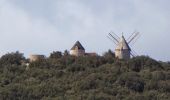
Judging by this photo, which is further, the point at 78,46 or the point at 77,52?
the point at 77,52

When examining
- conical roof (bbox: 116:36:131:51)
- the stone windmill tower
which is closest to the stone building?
conical roof (bbox: 116:36:131:51)

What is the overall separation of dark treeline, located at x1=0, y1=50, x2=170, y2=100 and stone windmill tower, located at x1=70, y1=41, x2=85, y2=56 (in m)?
1.20

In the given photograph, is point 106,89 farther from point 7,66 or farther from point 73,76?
point 7,66

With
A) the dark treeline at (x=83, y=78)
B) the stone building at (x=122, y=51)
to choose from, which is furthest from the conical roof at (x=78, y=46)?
the stone building at (x=122, y=51)

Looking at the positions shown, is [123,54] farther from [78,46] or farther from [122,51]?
[78,46]

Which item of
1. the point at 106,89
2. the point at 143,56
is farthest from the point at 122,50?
the point at 106,89

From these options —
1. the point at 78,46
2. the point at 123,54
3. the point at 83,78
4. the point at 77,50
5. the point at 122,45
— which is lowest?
the point at 83,78

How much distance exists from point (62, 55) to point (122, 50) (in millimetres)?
6371

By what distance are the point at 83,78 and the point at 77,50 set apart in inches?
417

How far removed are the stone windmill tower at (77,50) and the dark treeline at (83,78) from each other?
1.20 metres

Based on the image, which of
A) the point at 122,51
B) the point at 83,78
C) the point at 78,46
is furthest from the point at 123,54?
the point at 83,78

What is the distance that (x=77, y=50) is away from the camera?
96562mm

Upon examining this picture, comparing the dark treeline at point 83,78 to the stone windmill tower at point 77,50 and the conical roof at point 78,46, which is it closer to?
the stone windmill tower at point 77,50

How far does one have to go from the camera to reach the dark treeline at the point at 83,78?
7881 centimetres
